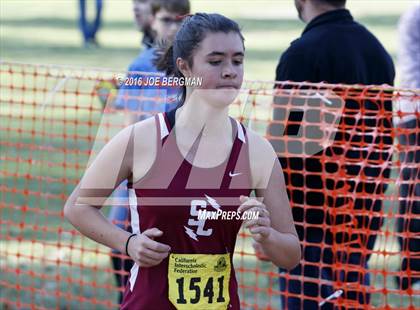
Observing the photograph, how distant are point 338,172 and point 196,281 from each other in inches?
63.6

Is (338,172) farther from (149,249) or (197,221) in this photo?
(149,249)

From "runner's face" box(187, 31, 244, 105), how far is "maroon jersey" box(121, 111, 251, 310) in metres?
0.22

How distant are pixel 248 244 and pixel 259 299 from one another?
1.36 m

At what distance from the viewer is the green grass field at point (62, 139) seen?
6.75 m

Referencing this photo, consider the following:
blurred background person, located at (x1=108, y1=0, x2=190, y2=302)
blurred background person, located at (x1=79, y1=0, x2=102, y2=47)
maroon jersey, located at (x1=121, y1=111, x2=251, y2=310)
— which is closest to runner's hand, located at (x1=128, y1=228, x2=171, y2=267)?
maroon jersey, located at (x1=121, y1=111, x2=251, y2=310)

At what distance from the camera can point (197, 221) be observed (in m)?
3.82

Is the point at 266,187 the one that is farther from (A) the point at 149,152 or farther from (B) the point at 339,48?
(B) the point at 339,48

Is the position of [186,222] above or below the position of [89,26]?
below

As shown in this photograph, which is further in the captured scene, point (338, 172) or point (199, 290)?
point (338, 172)

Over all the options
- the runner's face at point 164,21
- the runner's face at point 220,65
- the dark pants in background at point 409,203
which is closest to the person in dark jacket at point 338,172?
the dark pants in background at point 409,203

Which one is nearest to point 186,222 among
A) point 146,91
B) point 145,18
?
point 146,91

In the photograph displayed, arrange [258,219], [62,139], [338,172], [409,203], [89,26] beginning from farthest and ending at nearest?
[89,26]
[62,139]
[409,203]
[338,172]
[258,219]

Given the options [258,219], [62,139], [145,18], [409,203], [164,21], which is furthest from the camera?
[62,139]

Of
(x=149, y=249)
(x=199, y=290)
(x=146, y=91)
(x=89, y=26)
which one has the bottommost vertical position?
(x=199, y=290)
